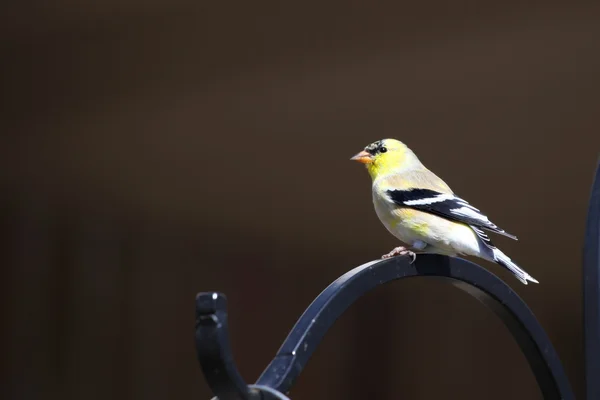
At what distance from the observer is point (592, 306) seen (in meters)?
1.47

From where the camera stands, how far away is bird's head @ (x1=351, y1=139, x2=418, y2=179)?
247 cm

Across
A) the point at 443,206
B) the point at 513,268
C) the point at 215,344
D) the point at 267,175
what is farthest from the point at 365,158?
the point at 267,175

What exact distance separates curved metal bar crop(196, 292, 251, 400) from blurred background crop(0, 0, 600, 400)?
10.8 ft

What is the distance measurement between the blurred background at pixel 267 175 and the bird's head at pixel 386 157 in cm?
165

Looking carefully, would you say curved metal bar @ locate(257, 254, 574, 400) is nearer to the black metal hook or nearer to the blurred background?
the black metal hook

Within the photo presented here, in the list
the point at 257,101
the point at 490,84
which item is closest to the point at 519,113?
the point at 490,84

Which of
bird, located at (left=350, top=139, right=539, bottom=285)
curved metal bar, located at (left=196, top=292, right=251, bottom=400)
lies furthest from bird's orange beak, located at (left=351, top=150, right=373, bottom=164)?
curved metal bar, located at (left=196, top=292, right=251, bottom=400)

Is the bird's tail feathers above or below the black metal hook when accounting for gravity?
below

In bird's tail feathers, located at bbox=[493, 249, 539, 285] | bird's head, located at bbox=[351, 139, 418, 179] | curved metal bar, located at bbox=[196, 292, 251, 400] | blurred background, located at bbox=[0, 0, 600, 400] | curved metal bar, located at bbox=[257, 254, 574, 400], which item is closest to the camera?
curved metal bar, located at bbox=[196, 292, 251, 400]

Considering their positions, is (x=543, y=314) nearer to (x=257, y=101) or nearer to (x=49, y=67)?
(x=257, y=101)

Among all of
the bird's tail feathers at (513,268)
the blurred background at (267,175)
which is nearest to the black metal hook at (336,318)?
Answer: the bird's tail feathers at (513,268)

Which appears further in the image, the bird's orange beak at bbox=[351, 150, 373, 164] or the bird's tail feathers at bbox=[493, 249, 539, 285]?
the bird's orange beak at bbox=[351, 150, 373, 164]

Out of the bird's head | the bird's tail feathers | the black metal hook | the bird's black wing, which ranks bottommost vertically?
the bird's tail feathers

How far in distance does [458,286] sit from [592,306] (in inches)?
9.9
